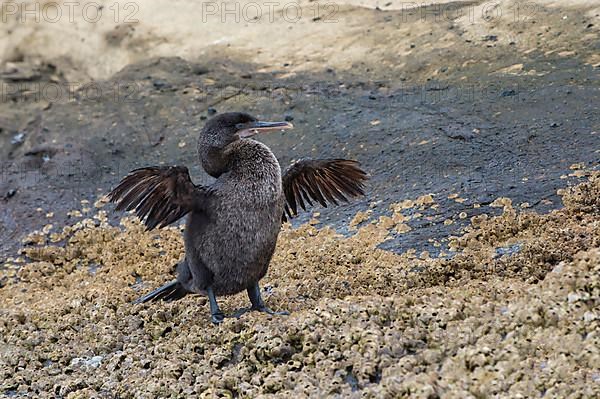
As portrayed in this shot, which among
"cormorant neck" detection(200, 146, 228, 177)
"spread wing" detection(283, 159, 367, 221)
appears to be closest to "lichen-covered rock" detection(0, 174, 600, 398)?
"spread wing" detection(283, 159, 367, 221)

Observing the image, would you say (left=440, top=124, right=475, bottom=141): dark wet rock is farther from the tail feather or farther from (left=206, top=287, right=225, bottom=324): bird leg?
(left=206, top=287, right=225, bottom=324): bird leg

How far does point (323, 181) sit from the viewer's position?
5.42 meters

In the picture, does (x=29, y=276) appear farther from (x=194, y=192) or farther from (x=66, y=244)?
(x=194, y=192)

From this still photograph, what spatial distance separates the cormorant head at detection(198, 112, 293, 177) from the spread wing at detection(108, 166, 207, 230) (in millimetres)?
201

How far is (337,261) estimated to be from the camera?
5527mm

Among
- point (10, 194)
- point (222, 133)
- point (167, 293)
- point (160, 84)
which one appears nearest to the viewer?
point (222, 133)

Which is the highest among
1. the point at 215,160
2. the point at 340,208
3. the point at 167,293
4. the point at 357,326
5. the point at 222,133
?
the point at 222,133

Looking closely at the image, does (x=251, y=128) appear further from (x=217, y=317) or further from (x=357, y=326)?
(x=357, y=326)

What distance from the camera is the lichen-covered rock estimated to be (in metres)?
3.30

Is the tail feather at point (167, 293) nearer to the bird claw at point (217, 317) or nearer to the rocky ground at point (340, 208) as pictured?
the rocky ground at point (340, 208)

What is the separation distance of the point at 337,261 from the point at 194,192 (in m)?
1.21

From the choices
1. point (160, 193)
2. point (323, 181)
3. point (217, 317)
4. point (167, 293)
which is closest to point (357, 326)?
point (217, 317)

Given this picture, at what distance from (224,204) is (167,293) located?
91 cm

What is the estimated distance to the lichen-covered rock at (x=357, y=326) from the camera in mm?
3297
